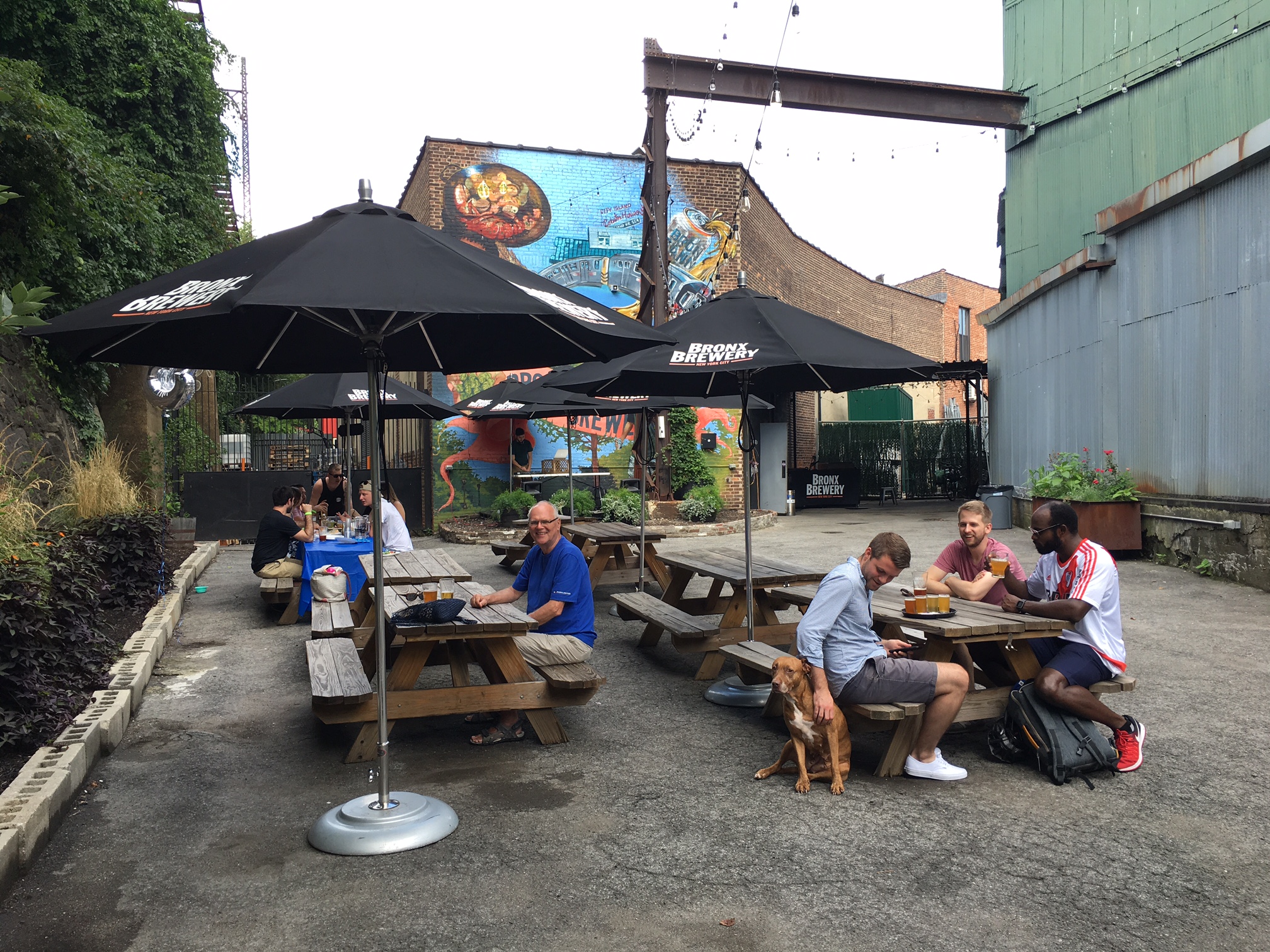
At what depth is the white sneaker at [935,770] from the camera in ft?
15.5

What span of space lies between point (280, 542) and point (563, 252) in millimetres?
12365

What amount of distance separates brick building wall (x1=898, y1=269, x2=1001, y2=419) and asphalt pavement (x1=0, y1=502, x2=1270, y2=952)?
1495 inches

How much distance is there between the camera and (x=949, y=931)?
3.27 meters

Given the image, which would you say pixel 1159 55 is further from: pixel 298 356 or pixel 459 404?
pixel 298 356

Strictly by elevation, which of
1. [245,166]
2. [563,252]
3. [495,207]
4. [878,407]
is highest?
[245,166]

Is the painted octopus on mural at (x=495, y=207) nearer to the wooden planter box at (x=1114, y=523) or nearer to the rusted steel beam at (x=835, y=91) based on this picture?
the rusted steel beam at (x=835, y=91)

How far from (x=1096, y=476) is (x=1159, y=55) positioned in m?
8.62

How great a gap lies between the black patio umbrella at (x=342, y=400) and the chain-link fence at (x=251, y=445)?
20.2 ft

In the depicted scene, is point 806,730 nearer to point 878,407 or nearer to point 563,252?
point 563,252

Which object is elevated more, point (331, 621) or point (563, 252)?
point (563, 252)

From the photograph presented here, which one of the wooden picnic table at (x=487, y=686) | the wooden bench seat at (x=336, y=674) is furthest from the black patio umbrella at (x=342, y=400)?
the wooden picnic table at (x=487, y=686)

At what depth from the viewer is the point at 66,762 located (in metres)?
4.48

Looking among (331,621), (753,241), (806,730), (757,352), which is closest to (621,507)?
(753,241)

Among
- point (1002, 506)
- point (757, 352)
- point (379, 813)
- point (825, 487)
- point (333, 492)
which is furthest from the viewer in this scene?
point (825, 487)
